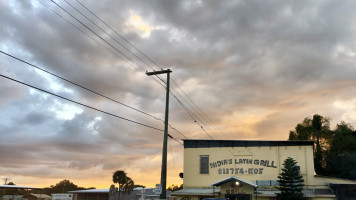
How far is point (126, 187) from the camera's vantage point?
70.8m

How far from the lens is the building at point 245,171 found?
1345 inches

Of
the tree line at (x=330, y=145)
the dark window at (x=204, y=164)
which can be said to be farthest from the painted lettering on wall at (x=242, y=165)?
the tree line at (x=330, y=145)

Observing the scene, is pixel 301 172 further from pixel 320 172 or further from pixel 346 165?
pixel 320 172

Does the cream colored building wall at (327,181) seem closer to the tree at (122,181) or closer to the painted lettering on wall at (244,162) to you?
the painted lettering on wall at (244,162)

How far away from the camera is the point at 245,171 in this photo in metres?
37.7

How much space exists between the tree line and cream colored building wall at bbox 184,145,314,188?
79.1 feet

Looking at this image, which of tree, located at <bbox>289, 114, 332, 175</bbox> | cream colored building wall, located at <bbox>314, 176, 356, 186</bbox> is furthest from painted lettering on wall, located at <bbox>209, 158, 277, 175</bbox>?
tree, located at <bbox>289, 114, 332, 175</bbox>

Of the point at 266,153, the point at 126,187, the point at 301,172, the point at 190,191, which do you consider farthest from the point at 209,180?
the point at 126,187

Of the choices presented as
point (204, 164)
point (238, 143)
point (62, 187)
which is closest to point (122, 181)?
point (204, 164)

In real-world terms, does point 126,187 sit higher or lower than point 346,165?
lower

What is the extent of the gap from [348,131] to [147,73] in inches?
1948

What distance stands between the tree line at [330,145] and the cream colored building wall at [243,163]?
79.1 feet

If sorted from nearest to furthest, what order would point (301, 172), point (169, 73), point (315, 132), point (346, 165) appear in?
point (169, 73) < point (301, 172) < point (346, 165) < point (315, 132)

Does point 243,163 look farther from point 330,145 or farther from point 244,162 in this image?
point 330,145
